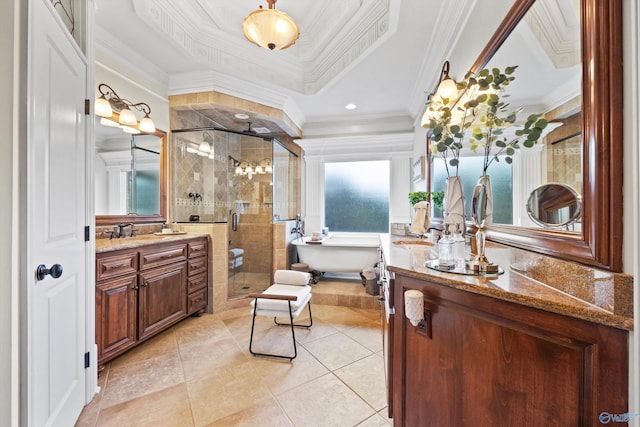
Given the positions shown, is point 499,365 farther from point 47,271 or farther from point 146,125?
point 146,125

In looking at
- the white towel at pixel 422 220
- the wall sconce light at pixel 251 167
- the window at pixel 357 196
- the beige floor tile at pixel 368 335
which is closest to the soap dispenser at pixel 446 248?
the white towel at pixel 422 220

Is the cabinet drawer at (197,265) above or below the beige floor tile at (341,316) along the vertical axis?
above

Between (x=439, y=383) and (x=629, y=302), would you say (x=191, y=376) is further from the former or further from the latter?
(x=629, y=302)

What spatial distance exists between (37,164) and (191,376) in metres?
1.60

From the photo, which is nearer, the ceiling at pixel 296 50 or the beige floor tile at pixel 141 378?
the beige floor tile at pixel 141 378

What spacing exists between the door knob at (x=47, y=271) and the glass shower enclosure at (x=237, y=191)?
195 cm

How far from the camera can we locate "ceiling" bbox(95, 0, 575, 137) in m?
2.03

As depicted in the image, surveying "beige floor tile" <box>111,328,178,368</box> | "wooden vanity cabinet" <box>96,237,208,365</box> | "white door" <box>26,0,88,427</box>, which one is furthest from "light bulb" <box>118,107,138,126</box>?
"beige floor tile" <box>111,328,178,368</box>

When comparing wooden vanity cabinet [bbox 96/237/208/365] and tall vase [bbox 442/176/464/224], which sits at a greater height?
tall vase [bbox 442/176/464/224]

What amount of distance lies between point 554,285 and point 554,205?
0.91 ft

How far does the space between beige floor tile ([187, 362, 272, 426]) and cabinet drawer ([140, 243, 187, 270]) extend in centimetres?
105

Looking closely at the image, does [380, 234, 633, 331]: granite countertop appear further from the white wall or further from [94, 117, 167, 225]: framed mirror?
[94, 117, 167, 225]: framed mirror

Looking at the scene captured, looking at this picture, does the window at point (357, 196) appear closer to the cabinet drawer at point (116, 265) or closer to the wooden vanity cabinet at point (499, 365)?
the cabinet drawer at point (116, 265)

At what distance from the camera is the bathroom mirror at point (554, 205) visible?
0.80m
